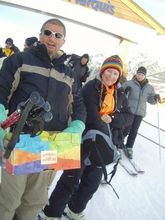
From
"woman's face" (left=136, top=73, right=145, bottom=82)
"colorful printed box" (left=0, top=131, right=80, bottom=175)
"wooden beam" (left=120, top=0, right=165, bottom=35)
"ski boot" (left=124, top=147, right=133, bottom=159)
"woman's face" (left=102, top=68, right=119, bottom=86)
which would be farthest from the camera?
"wooden beam" (left=120, top=0, right=165, bottom=35)

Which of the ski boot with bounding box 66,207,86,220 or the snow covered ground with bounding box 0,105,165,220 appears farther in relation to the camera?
the snow covered ground with bounding box 0,105,165,220

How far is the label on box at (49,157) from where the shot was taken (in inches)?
48.2

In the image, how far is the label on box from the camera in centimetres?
123

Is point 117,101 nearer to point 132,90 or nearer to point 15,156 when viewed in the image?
point 15,156

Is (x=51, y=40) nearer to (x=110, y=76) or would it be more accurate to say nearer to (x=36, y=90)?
(x=36, y=90)

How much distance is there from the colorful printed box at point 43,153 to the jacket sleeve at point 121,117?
86 centimetres

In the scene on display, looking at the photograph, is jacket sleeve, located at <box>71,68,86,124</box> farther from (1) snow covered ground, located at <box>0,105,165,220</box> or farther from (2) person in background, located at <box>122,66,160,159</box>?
(2) person in background, located at <box>122,66,160,159</box>

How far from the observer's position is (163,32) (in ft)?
28.1

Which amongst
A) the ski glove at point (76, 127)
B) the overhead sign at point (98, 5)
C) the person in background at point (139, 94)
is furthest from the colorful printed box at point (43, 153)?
the overhead sign at point (98, 5)

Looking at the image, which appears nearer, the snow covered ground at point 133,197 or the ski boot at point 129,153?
the snow covered ground at point 133,197

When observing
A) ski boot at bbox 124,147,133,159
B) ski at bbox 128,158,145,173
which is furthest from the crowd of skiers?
ski boot at bbox 124,147,133,159

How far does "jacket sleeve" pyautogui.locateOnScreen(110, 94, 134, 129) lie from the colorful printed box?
2.81ft

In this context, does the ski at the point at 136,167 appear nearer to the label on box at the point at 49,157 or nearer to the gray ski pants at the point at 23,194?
the gray ski pants at the point at 23,194

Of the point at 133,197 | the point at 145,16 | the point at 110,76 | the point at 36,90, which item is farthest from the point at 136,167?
the point at 145,16
